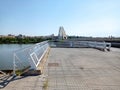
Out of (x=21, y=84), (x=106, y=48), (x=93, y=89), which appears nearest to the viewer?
(x=93, y=89)

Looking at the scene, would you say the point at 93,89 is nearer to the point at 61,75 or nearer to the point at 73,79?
the point at 73,79

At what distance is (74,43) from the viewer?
28500 mm

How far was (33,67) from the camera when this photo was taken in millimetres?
7898

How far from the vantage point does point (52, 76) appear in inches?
296

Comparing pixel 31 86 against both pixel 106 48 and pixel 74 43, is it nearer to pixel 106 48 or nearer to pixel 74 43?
pixel 106 48

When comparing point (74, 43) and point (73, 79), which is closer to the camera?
point (73, 79)

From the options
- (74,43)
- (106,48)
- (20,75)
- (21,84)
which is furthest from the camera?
(74,43)

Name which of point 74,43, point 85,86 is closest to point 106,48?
point 74,43

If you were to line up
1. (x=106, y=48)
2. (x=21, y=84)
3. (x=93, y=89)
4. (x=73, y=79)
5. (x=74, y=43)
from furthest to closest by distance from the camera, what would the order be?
1. (x=74, y=43)
2. (x=106, y=48)
3. (x=73, y=79)
4. (x=21, y=84)
5. (x=93, y=89)

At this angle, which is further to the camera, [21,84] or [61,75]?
[61,75]

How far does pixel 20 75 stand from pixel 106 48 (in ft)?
48.6

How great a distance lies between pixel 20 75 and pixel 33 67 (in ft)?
1.98

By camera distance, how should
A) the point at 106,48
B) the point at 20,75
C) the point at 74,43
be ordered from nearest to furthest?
the point at 20,75
the point at 106,48
the point at 74,43

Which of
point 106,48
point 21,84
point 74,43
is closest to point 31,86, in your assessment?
point 21,84
